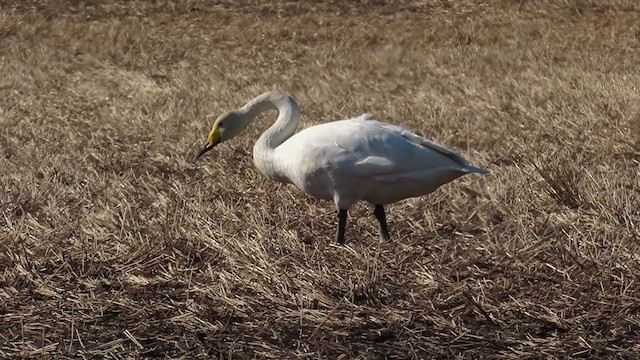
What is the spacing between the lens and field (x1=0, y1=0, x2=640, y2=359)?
3.63 m

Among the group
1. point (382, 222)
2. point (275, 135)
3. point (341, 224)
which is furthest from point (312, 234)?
point (275, 135)

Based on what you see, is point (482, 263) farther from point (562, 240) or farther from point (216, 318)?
point (216, 318)

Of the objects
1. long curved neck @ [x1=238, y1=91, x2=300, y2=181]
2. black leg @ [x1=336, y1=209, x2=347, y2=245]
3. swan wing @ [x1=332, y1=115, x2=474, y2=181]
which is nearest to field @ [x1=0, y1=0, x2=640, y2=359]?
black leg @ [x1=336, y1=209, x2=347, y2=245]

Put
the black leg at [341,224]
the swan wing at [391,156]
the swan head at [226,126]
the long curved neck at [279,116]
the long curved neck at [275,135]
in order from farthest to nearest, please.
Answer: the swan head at [226,126], the long curved neck at [279,116], the long curved neck at [275,135], the black leg at [341,224], the swan wing at [391,156]

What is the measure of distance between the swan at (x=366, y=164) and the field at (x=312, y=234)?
0.24 metres

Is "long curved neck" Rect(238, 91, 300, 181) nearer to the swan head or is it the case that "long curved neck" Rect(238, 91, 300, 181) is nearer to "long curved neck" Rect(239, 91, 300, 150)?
"long curved neck" Rect(239, 91, 300, 150)

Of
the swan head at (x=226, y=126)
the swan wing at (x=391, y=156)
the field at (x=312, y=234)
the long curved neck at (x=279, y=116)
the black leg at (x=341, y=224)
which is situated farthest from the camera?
the swan head at (x=226, y=126)

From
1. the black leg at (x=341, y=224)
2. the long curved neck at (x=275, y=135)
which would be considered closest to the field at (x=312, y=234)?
the black leg at (x=341, y=224)

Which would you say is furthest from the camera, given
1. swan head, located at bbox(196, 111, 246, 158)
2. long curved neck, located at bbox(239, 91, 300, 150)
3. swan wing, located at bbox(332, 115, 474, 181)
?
swan head, located at bbox(196, 111, 246, 158)

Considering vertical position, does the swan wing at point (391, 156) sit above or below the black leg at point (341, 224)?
above

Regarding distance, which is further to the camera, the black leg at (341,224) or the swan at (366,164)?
the black leg at (341,224)

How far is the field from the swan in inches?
9.4

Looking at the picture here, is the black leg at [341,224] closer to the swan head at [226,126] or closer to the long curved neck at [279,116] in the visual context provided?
the long curved neck at [279,116]

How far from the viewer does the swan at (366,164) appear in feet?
15.4
